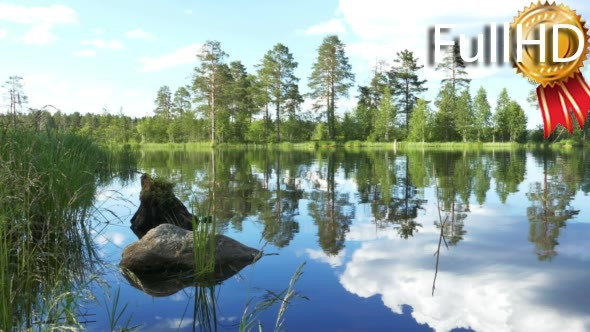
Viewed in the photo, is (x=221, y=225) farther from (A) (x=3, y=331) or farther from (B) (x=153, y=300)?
(A) (x=3, y=331)

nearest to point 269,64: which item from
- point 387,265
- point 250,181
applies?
point 250,181

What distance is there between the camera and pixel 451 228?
346 inches

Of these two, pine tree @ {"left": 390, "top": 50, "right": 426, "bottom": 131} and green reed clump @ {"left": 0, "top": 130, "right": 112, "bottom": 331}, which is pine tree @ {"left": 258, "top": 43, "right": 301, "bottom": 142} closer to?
pine tree @ {"left": 390, "top": 50, "right": 426, "bottom": 131}

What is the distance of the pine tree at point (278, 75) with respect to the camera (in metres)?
62.2

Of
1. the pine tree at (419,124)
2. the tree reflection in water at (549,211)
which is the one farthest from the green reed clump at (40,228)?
the pine tree at (419,124)

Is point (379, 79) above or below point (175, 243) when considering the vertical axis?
above

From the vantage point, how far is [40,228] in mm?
6270

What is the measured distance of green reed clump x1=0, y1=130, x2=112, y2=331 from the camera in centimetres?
421

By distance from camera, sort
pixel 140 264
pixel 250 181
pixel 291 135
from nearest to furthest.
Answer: pixel 140 264 < pixel 250 181 < pixel 291 135

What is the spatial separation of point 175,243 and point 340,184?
33.6 feet

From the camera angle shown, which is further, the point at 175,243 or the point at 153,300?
the point at 175,243

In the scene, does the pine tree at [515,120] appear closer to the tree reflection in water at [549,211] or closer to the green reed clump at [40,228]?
the tree reflection in water at [549,211]

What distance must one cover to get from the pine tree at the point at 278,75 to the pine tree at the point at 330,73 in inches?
130

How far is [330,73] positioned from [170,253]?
59.2 meters
